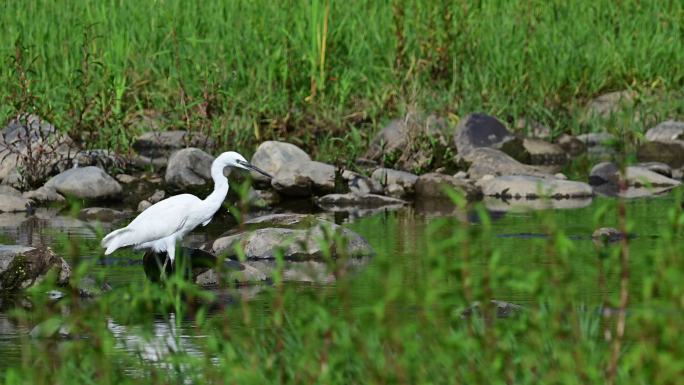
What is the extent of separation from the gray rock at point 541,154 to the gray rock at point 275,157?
2.67 meters

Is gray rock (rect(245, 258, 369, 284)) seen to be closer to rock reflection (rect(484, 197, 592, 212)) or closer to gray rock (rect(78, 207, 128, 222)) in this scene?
gray rock (rect(78, 207, 128, 222))

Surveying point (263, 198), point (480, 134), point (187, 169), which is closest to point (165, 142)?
point (187, 169)

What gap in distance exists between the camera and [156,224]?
947cm

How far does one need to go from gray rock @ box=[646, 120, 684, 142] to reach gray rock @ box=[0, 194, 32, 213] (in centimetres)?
700

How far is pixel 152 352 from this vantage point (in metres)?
6.24

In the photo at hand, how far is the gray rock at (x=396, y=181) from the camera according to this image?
45.3 ft

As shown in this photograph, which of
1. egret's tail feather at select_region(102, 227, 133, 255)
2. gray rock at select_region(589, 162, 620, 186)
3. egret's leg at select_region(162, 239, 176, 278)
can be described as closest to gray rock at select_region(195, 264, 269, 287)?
egret's leg at select_region(162, 239, 176, 278)

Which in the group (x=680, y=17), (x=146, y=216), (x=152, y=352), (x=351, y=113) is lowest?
(x=152, y=352)

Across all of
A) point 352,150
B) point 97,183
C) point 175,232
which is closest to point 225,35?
point 352,150

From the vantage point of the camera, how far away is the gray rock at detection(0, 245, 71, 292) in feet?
27.7

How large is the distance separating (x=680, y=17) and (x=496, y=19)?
2287 mm

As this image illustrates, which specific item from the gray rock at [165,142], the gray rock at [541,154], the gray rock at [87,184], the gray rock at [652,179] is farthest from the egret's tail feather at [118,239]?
the gray rock at [541,154]

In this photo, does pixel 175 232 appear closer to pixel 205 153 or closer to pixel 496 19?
pixel 205 153

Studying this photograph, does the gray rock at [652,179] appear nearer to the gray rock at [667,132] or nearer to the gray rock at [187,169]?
the gray rock at [667,132]
